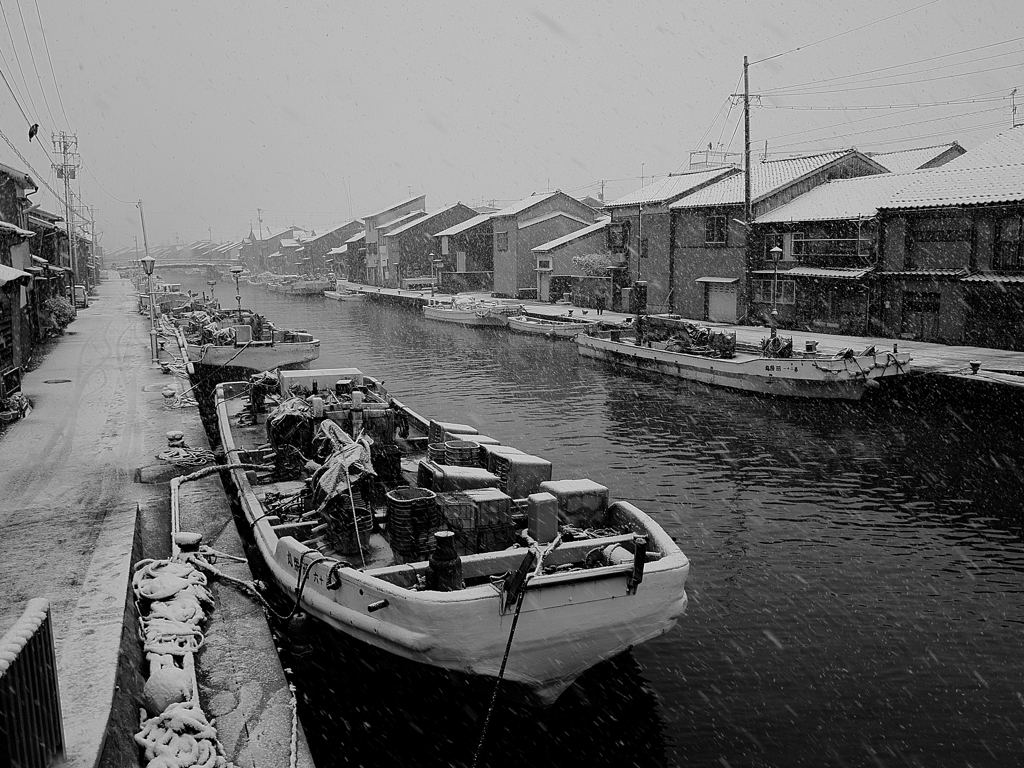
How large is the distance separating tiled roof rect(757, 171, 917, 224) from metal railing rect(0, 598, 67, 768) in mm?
32320

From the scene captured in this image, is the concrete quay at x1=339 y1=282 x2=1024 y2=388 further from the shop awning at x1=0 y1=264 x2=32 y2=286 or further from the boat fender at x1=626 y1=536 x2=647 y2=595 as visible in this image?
the shop awning at x1=0 y1=264 x2=32 y2=286

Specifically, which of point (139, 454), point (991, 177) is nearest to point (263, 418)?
point (139, 454)

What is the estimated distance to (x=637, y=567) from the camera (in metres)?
7.56

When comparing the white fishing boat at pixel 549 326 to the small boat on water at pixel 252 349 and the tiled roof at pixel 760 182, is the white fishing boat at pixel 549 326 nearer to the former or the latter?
the tiled roof at pixel 760 182

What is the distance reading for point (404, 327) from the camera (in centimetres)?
4772

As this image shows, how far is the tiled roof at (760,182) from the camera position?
123 ft

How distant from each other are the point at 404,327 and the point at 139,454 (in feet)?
111

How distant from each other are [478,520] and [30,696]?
485 centimetres

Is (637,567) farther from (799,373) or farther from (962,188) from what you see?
(962,188)

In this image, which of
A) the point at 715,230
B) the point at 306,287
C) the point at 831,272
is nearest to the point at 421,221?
the point at 306,287

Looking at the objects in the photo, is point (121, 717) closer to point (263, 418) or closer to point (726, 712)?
point (726, 712)

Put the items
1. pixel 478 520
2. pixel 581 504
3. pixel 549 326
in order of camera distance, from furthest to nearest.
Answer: pixel 549 326
pixel 581 504
pixel 478 520

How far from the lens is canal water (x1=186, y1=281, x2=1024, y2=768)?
778cm

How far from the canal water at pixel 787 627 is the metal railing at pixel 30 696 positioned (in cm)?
319
